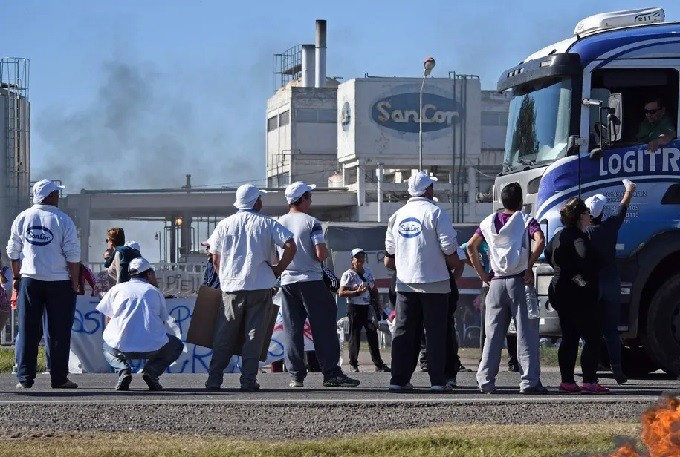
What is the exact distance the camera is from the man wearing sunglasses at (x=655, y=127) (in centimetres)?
1449

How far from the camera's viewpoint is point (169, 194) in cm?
8356

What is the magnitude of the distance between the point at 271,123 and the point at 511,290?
290 ft

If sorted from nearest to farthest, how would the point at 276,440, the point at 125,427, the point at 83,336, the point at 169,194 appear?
the point at 276,440 → the point at 125,427 → the point at 83,336 → the point at 169,194

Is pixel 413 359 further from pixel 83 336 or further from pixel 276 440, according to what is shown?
pixel 83 336

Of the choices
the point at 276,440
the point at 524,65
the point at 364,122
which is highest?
the point at 364,122

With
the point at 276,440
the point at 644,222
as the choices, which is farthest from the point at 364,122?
the point at 276,440

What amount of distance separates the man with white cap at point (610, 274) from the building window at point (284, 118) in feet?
267

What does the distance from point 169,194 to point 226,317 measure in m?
71.5

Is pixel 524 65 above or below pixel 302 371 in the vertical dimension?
above

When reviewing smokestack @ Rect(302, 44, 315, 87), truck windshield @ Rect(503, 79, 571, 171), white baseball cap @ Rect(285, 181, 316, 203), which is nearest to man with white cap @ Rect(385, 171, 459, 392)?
white baseball cap @ Rect(285, 181, 316, 203)

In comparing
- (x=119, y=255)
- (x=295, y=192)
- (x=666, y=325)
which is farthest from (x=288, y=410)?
(x=119, y=255)

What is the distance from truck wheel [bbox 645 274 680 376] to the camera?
1434cm

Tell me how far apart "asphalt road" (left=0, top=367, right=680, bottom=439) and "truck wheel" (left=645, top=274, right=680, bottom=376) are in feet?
4.48

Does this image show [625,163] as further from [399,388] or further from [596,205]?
[399,388]
